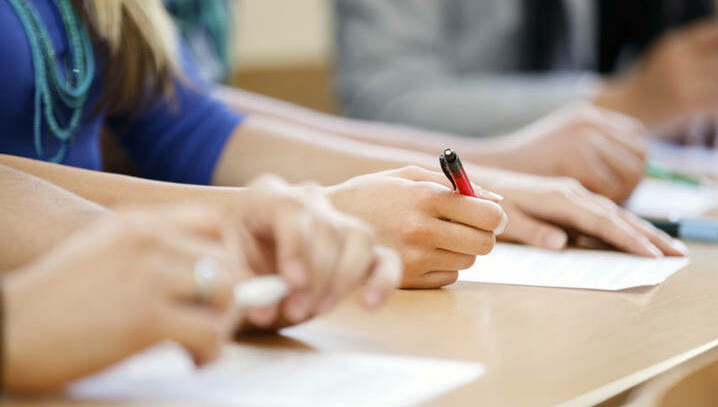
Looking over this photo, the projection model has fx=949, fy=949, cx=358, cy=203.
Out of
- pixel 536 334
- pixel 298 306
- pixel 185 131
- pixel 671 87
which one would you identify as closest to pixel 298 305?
pixel 298 306

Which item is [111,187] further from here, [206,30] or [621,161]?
[206,30]

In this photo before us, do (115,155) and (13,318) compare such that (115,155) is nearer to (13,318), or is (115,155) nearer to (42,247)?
(42,247)

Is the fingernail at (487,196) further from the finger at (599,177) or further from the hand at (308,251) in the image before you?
the finger at (599,177)

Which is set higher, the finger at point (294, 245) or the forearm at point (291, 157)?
the forearm at point (291, 157)

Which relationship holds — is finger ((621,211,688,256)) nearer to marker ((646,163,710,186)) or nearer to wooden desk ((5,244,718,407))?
wooden desk ((5,244,718,407))

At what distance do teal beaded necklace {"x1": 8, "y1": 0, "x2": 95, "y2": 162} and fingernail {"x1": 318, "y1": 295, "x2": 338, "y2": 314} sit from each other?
33 centimetres

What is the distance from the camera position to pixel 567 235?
0.72 metres

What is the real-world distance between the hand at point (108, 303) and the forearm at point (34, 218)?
10 cm

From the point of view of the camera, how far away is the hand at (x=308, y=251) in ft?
1.23

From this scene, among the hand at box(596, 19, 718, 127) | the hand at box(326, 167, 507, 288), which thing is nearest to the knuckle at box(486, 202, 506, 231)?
the hand at box(326, 167, 507, 288)

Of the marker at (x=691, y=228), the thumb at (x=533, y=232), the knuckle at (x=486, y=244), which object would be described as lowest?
the knuckle at (x=486, y=244)

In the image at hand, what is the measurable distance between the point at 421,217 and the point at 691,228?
1.11ft

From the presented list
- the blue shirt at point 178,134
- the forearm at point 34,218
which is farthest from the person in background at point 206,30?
the forearm at point 34,218

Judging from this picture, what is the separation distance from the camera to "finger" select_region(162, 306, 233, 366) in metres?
0.32
